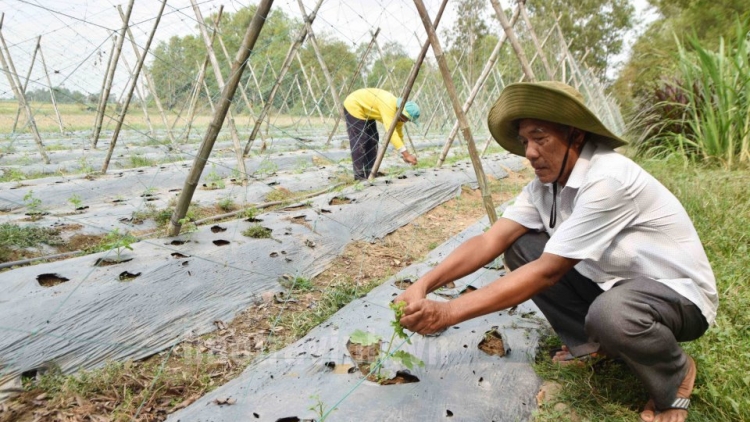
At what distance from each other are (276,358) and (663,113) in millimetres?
4911

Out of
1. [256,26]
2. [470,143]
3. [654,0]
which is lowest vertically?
[470,143]

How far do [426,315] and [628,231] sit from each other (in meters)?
0.69

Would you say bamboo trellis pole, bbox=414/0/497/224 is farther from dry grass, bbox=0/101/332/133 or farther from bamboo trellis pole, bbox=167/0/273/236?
dry grass, bbox=0/101/332/133

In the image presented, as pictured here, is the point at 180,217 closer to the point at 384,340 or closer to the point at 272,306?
the point at 272,306

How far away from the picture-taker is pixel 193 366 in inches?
74.0

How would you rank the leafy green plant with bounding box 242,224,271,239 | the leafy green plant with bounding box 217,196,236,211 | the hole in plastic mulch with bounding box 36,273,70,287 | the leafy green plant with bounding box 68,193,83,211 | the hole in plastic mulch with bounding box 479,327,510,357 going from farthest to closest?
1. the leafy green plant with bounding box 217,196,236,211
2. the leafy green plant with bounding box 68,193,83,211
3. the leafy green plant with bounding box 242,224,271,239
4. the hole in plastic mulch with bounding box 36,273,70,287
5. the hole in plastic mulch with bounding box 479,327,510,357

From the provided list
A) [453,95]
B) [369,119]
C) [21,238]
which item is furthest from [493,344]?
[369,119]

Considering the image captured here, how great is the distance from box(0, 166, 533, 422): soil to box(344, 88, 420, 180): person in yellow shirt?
201 cm

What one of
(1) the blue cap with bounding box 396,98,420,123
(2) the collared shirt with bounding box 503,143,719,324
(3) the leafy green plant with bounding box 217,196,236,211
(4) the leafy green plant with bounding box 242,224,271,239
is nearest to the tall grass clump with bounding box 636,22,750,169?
(1) the blue cap with bounding box 396,98,420,123

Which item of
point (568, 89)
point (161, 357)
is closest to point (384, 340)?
point (161, 357)

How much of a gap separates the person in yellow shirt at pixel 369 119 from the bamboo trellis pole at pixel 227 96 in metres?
2.51

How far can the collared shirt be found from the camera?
4.31ft

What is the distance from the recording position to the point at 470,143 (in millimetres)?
2568

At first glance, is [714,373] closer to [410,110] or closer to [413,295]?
[413,295]
